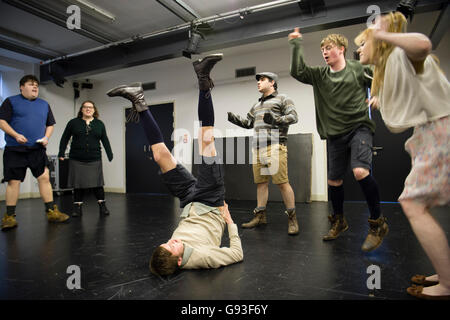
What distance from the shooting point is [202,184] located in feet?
5.46

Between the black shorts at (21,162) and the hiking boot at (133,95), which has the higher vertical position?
the hiking boot at (133,95)

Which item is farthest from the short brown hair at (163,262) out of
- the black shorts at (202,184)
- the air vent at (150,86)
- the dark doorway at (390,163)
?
the air vent at (150,86)

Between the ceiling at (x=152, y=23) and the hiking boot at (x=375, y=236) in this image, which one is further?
the ceiling at (x=152, y=23)

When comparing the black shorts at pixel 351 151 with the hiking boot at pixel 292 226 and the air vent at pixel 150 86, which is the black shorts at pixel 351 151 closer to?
the hiking boot at pixel 292 226

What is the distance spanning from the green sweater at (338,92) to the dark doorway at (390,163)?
8.65ft

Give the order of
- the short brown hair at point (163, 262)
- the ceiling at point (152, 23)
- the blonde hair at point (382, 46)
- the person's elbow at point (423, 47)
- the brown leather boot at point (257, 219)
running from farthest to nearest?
the ceiling at point (152, 23)
the brown leather boot at point (257, 219)
the short brown hair at point (163, 262)
the blonde hair at point (382, 46)
the person's elbow at point (423, 47)

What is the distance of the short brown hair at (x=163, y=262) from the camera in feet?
4.44

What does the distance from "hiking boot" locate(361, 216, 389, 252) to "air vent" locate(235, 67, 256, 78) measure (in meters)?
3.96

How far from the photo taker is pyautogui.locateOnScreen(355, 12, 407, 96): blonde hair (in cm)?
113

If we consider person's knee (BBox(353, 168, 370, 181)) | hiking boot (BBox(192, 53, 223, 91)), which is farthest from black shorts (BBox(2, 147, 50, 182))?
person's knee (BBox(353, 168, 370, 181))

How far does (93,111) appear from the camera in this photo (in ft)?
11.1

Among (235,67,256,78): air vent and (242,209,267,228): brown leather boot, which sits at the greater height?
(235,67,256,78): air vent

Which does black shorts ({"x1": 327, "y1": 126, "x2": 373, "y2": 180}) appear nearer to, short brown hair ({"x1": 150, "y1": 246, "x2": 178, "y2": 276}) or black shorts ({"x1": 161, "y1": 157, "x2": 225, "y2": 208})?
black shorts ({"x1": 161, "y1": 157, "x2": 225, "y2": 208})
